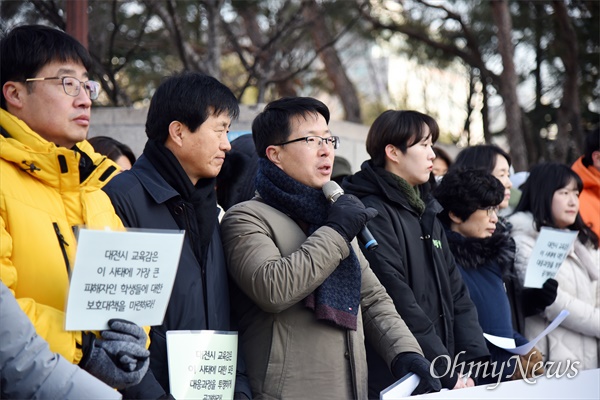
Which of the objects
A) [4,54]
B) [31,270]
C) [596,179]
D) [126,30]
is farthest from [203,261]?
[126,30]

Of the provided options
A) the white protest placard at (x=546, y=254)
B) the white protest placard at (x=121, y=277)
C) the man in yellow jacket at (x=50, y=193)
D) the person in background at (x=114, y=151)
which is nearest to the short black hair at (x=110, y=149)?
the person in background at (x=114, y=151)

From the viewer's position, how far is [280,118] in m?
3.74

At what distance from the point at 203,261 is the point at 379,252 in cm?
105

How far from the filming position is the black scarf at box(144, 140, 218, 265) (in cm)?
318

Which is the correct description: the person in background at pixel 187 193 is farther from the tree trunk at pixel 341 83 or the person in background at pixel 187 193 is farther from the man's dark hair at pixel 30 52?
the tree trunk at pixel 341 83

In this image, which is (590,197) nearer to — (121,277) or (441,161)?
(441,161)

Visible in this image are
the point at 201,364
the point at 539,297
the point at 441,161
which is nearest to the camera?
the point at 201,364

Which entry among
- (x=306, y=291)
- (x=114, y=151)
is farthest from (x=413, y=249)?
(x=114, y=151)

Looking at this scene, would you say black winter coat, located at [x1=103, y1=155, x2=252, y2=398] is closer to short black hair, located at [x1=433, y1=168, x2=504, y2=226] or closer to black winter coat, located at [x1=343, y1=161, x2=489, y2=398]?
black winter coat, located at [x1=343, y1=161, x2=489, y2=398]

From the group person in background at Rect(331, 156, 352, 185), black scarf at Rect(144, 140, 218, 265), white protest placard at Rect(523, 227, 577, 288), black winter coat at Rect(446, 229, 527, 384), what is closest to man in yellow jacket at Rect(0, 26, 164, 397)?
black scarf at Rect(144, 140, 218, 265)

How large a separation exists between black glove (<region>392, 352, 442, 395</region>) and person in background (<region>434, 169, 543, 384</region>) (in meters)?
1.27

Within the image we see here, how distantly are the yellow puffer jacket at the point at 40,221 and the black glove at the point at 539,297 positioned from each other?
10.0 feet

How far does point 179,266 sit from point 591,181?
12.7ft
